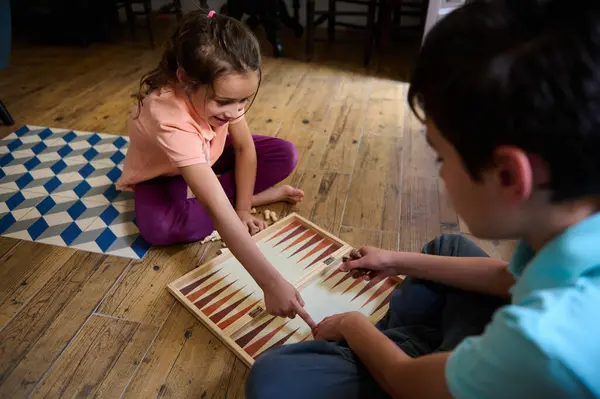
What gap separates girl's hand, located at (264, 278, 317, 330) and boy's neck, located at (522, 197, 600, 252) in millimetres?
534

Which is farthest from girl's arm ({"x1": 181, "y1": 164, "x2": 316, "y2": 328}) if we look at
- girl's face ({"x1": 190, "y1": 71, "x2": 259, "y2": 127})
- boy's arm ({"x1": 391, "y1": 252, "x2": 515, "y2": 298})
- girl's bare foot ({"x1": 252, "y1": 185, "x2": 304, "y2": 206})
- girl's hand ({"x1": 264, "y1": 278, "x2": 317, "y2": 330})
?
girl's bare foot ({"x1": 252, "y1": 185, "x2": 304, "y2": 206})

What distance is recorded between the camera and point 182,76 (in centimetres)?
103

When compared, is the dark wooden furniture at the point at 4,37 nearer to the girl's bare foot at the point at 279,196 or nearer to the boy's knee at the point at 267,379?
the girl's bare foot at the point at 279,196

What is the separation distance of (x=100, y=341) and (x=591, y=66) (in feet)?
3.29

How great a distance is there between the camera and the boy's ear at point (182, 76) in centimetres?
102

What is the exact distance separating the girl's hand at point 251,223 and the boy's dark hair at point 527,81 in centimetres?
89

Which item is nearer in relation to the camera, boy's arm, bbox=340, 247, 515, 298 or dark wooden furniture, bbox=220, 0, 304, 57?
boy's arm, bbox=340, 247, 515, 298

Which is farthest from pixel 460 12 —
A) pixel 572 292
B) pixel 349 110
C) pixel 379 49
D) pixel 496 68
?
pixel 379 49

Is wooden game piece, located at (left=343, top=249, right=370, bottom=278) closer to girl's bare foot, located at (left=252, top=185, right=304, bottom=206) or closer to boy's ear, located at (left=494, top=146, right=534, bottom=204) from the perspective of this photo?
girl's bare foot, located at (left=252, top=185, right=304, bottom=206)

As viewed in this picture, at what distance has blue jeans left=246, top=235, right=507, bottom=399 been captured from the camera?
682 mm

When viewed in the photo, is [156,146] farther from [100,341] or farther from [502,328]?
[502,328]

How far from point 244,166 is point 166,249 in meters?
0.34

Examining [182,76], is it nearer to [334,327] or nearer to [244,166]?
[244,166]

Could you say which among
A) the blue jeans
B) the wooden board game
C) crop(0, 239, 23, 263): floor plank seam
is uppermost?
the blue jeans
